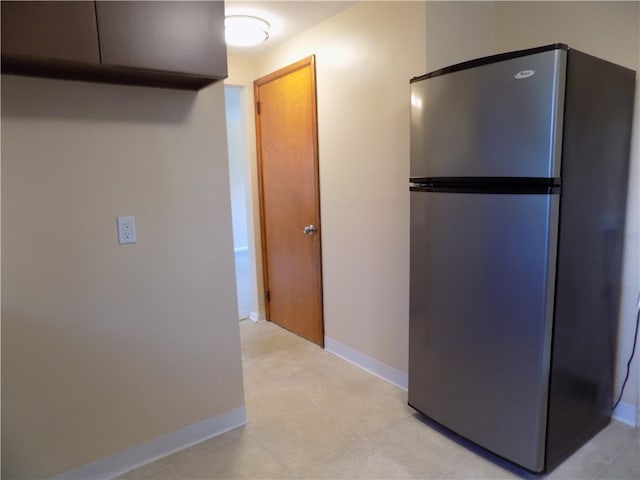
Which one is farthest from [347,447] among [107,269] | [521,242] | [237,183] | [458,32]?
[237,183]

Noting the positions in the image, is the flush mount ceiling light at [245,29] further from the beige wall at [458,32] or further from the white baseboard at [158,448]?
the white baseboard at [158,448]

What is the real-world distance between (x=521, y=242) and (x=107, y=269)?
5.53ft

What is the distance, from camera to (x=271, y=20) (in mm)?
2656

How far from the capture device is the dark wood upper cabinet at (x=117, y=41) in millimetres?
1279

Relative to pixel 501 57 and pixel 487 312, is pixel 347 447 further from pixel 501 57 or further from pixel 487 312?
pixel 501 57

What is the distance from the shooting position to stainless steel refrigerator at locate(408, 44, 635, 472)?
1573 mm

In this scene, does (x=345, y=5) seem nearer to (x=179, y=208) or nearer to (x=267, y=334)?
(x=179, y=208)

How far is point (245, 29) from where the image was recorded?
266 centimetres

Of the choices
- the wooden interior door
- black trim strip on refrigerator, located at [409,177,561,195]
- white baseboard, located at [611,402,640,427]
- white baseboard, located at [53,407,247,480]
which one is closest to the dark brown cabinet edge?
black trim strip on refrigerator, located at [409,177,561,195]

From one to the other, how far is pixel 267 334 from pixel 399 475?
186 cm

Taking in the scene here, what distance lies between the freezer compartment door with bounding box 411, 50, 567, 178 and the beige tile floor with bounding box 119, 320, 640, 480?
1.29 m

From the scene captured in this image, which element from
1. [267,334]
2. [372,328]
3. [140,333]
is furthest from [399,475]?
[267,334]

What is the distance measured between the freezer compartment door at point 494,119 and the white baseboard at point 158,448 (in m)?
A: 1.58

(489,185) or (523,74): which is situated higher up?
(523,74)
